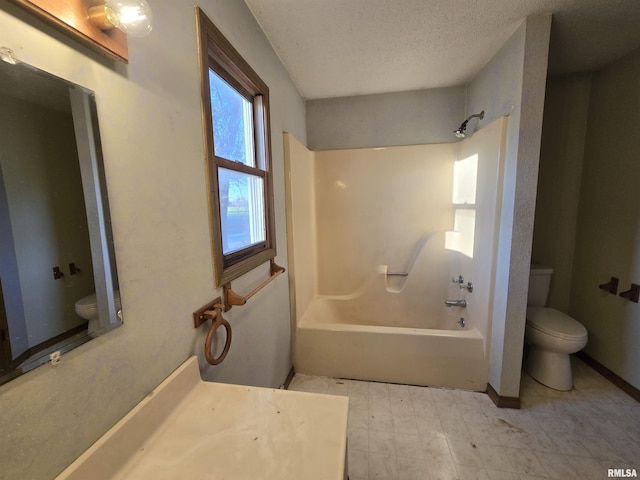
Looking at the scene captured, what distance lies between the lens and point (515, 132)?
1591 millimetres

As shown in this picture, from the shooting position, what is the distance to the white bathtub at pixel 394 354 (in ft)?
6.31

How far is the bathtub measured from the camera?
6.31 feet

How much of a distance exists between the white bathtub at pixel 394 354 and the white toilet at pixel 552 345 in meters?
0.46

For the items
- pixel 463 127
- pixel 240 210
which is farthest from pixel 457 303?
pixel 240 210

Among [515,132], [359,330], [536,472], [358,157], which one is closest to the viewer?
[536,472]

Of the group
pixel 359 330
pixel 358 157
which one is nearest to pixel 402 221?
pixel 358 157

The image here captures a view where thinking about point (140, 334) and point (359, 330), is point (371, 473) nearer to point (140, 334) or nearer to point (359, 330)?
point (359, 330)

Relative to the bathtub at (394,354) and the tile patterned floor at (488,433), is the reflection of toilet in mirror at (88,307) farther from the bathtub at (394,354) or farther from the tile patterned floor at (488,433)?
the bathtub at (394,354)

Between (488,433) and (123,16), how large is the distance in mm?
2427

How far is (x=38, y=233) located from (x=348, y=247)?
96.0 inches

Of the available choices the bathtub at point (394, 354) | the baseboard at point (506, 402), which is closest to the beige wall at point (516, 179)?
the baseboard at point (506, 402)

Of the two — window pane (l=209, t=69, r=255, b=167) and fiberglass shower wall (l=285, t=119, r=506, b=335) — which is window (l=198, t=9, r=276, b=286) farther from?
fiberglass shower wall (l=285, t=119, r=506, b=335)

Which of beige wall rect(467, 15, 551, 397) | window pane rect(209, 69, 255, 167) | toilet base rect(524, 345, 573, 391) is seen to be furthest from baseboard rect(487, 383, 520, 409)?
window pane rect(209, 69, 255, 167)

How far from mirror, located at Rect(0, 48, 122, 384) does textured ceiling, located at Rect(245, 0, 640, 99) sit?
49.9 inches
